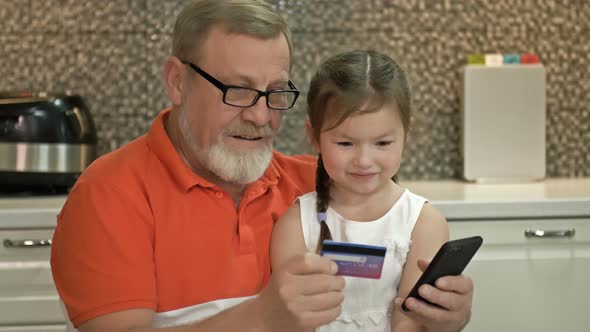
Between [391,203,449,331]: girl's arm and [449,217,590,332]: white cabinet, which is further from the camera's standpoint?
[449,217,590,332]: white cabinet

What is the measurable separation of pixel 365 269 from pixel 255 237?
393mm

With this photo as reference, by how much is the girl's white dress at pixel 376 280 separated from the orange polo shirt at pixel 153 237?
0.48 feet

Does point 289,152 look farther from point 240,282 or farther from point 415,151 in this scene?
point 240,282

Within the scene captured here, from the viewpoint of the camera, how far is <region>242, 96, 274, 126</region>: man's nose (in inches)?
61.2

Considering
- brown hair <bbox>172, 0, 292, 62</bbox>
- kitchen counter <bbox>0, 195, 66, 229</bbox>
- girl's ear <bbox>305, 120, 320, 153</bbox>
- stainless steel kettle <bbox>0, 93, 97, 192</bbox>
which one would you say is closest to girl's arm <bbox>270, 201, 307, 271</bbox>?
girl's ear <bbox>305, 120, 320, 153</bbox>

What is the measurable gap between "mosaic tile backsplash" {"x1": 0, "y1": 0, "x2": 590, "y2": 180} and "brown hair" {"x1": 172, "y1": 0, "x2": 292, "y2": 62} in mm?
1097

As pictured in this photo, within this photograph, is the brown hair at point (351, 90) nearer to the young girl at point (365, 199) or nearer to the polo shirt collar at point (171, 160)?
the young girl at point (365, 199)

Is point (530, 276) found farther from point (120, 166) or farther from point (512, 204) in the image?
point (120, 166)

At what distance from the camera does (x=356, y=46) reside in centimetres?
276

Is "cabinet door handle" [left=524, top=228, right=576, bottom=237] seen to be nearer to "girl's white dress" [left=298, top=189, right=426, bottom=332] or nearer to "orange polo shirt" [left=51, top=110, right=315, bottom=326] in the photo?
"girl's white dress" [left=298, top=189, right=426, bottom=332]

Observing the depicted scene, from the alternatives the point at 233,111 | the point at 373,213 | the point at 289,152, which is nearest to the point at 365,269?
the point at 373,213

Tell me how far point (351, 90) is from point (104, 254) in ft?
1.73

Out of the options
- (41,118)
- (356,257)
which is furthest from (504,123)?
(356,257)

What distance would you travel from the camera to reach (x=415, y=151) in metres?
2.80
